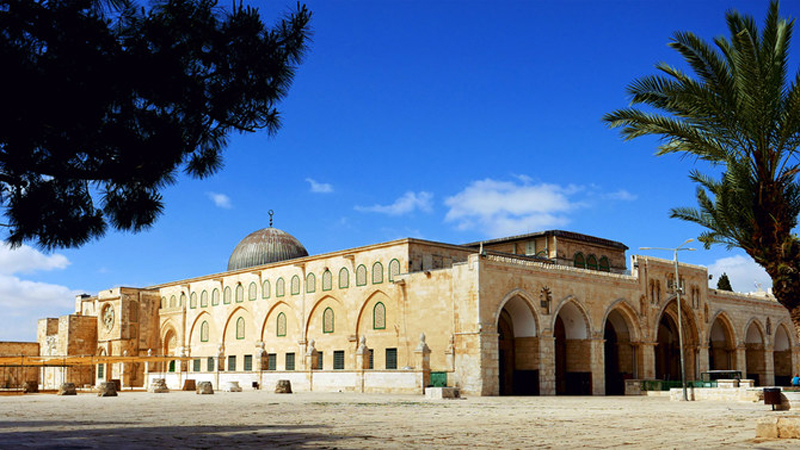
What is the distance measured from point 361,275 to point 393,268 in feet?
8.24

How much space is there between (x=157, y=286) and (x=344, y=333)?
20.0 m

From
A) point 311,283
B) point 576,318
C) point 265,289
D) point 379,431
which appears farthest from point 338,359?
point 379,431

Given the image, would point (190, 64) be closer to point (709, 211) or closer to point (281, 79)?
point (281, 79)

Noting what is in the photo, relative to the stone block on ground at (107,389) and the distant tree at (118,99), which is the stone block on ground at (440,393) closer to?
the stone block on ground at (107,389)

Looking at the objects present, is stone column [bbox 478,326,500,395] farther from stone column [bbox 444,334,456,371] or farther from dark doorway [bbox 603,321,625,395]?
dark doorway [bbox 603,321,625,395]

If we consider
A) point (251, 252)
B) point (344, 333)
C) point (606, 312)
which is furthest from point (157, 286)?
point (606, 312)

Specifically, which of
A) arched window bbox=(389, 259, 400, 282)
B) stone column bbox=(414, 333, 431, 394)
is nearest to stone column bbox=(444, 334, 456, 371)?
stone column bbox=(414, 333, 431, 394)

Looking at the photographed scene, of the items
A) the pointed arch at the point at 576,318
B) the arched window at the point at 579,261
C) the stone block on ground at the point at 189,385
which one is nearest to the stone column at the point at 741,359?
the arched window at the point at 579,261

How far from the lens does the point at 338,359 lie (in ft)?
134

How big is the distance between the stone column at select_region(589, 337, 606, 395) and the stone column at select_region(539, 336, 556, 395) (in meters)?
2.83

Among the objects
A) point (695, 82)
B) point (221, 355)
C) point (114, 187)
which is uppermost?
point (695, 82)

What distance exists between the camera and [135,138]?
27.8 ft

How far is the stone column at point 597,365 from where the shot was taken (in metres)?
36.5

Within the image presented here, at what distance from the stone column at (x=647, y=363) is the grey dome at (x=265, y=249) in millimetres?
22688
